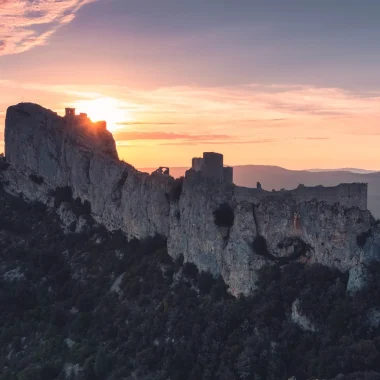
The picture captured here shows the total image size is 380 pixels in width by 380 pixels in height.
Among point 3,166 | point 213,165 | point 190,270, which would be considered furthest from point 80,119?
point 190,270

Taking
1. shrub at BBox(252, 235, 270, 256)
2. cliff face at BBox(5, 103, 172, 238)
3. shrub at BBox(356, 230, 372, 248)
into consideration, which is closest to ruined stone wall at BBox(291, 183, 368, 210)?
shrub at BBox(252, 235, 270, 256)

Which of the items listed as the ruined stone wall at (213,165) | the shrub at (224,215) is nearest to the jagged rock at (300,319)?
the shrub at (224,215)

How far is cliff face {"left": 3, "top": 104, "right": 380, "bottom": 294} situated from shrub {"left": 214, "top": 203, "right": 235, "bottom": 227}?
0.50 ft

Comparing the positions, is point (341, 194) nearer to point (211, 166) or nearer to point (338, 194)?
point (338, 194)

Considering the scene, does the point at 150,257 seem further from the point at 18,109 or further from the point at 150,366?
the point at 18,109

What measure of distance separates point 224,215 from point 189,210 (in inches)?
163

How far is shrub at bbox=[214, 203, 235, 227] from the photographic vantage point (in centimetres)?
4697

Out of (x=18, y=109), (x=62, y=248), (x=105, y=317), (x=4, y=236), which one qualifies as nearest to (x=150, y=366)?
(x=105, y=317)

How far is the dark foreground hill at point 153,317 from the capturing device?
35.6m

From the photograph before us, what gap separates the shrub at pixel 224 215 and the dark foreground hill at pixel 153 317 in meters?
4.09

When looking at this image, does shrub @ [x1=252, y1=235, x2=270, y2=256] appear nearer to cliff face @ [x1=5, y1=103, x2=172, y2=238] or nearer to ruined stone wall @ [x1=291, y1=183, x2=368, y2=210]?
ruined stone wall @ [x1=291, y1=183, x2=368, y2=210]

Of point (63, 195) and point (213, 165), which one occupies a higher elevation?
point (213, 165)

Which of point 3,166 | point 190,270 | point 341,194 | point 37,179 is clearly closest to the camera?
point 341,194

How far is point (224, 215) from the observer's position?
155 feet
